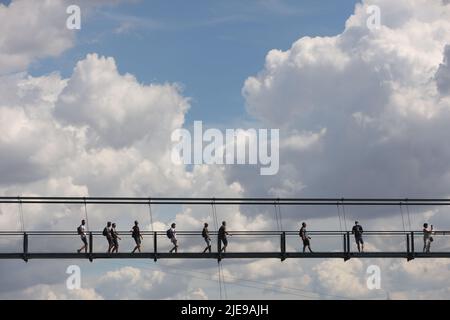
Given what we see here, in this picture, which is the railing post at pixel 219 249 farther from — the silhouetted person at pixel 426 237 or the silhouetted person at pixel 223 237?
the silhouetted person at pixel 426 237

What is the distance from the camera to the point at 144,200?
74000 mm

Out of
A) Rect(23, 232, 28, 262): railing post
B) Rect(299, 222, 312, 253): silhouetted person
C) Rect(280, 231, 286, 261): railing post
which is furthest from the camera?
Rect(299, 222, 312, 253): silhouetted person

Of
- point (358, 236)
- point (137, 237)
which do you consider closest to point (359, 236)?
point (358, 236)

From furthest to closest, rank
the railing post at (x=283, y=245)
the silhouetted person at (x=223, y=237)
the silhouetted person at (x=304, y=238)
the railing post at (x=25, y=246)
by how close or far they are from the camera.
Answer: the silhouetted person at (x=304, y=238) < the railing post at (x=283, y=245) < the silhouetted person at (x=223, y=237) < the railing post at (x=25, y=246)

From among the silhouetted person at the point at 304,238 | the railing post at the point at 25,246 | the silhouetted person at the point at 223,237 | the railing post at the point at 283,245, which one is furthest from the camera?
the silhouetted person at the point at 304,238

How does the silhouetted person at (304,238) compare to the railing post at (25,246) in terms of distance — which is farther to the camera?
the silhouetted person at (304,238)

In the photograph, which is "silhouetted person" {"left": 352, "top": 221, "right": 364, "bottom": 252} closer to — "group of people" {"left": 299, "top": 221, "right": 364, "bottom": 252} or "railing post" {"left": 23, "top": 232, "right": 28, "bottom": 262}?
"group of people" {"left": 299, "top": 221, "right": 364, "bottom": 252}

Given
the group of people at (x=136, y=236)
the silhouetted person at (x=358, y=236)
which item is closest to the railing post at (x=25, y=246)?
the group of people at (x=136, y=236)

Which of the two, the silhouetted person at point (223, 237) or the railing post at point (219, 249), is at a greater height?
the silhouetted person at point (223, 237)

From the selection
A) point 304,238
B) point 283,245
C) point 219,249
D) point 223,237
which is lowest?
point 219,249

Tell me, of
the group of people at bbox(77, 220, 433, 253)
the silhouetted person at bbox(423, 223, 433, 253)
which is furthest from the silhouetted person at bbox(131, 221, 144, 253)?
the silhouetted person at bbox(423, 223, 433, 253)

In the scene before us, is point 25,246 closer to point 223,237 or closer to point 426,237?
point 223,237

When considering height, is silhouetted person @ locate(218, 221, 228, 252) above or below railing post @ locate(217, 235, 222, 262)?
above
